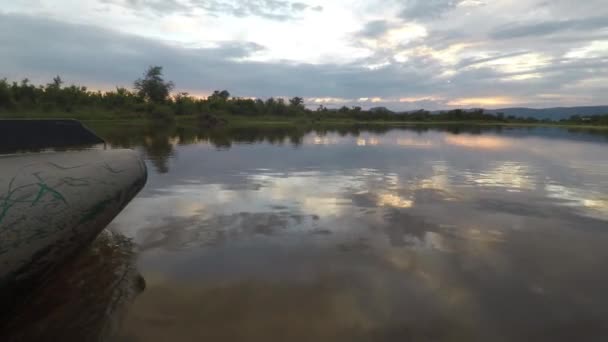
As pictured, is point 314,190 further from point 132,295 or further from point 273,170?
point 132,295

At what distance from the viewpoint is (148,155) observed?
1748 centimetres

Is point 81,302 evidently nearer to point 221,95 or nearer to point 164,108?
point 164,108

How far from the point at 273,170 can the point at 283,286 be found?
29.8ft

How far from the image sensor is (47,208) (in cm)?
349

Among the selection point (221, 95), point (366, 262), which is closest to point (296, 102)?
point (221, 95)

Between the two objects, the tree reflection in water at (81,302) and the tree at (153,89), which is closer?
the tree reflection in water at (81,302)

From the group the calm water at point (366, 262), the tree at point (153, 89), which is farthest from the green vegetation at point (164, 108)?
the calm water at point (366, 262)

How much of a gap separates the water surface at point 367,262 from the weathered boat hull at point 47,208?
3.53ft

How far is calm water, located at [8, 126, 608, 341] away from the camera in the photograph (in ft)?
12.2

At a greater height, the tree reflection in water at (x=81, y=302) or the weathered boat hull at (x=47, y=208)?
the weathered boat hull at (x=47, y=208)

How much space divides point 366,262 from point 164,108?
2720 inches

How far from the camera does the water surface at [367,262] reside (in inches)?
147

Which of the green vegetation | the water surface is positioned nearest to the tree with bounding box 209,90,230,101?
the green vegetation

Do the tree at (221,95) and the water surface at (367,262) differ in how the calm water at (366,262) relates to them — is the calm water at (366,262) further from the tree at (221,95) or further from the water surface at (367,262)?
the tree at (221,95)
